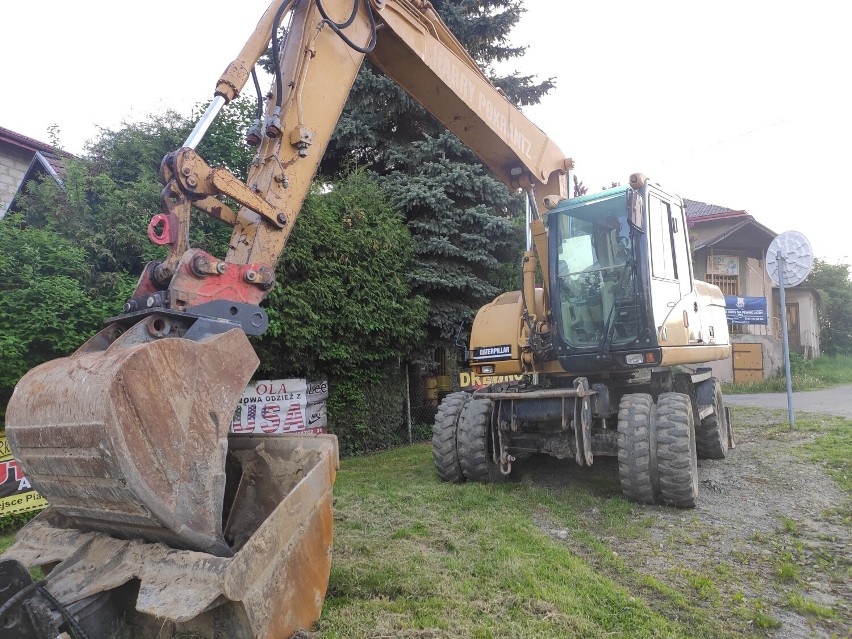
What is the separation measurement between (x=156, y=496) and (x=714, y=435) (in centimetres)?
670

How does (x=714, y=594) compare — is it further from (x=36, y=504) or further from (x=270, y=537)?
(x=36, y=504)

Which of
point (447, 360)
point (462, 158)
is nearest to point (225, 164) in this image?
point (462, 158)

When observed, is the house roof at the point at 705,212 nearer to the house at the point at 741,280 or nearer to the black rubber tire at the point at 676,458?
the house at the point at 741,280

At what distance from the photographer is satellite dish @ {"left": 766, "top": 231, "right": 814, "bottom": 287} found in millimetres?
9070

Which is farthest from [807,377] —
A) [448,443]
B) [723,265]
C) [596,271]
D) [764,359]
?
[448,443]

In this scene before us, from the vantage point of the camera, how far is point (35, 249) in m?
5.90

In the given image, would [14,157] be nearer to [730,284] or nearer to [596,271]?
[596,271]

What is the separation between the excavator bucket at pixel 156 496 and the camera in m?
2.26

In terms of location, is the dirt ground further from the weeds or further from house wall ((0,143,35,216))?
house wall ((0,143,35,216))

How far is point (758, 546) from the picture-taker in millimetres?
4262

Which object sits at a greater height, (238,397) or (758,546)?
(238,397)

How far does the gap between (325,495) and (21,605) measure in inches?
51.4

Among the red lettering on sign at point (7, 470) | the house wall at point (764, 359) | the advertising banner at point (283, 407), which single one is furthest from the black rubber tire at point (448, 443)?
Result: the house wall at point (764, 359)

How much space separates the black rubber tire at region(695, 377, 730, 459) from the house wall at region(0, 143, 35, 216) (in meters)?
13.4
